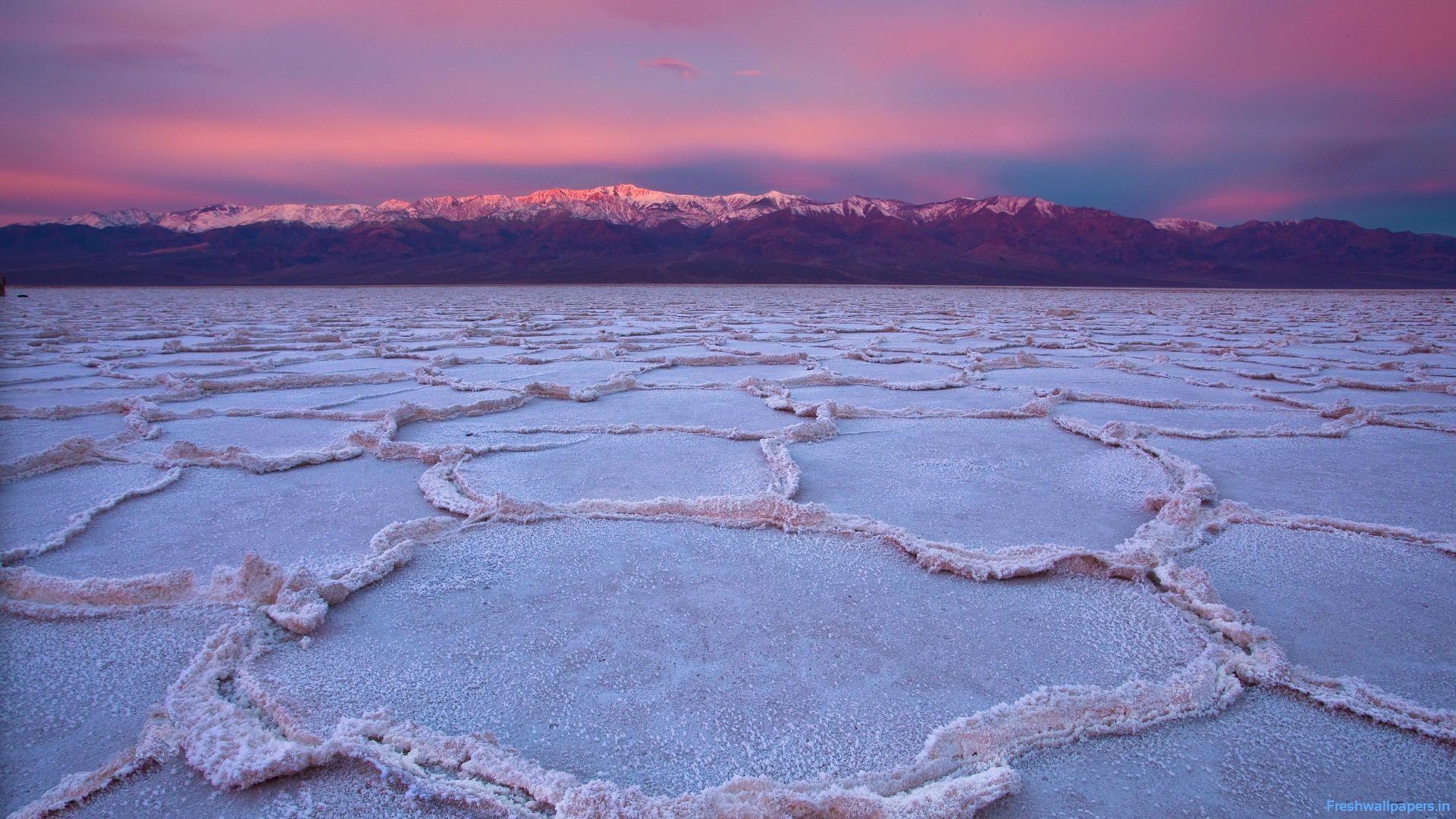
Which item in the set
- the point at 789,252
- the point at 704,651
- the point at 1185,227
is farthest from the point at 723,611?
the point at 1185,227

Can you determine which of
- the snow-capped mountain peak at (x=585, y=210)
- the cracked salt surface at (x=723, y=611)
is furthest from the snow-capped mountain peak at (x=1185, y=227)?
the cracked salt surface at (x=723, y=611)

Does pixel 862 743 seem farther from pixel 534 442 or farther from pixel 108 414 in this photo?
pixel 108 414

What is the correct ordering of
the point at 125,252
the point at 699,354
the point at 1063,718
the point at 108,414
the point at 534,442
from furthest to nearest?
the point at 125,252, the point at 699,354, the point at 108,414, the point at 534,442, the point at 1063,718

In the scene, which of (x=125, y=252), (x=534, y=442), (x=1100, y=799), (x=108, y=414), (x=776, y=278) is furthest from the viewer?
(x=125, y=252)

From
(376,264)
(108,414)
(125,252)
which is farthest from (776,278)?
(125,252)

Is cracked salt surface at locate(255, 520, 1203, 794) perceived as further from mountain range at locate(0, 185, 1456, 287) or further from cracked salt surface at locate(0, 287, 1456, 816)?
mountain range at locate(0, 185, 1456, 287)

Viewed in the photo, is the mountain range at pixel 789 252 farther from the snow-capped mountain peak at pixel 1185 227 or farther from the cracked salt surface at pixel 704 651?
the cracked salt surface at pixel 704 651

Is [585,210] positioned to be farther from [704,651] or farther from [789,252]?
[704,651]
